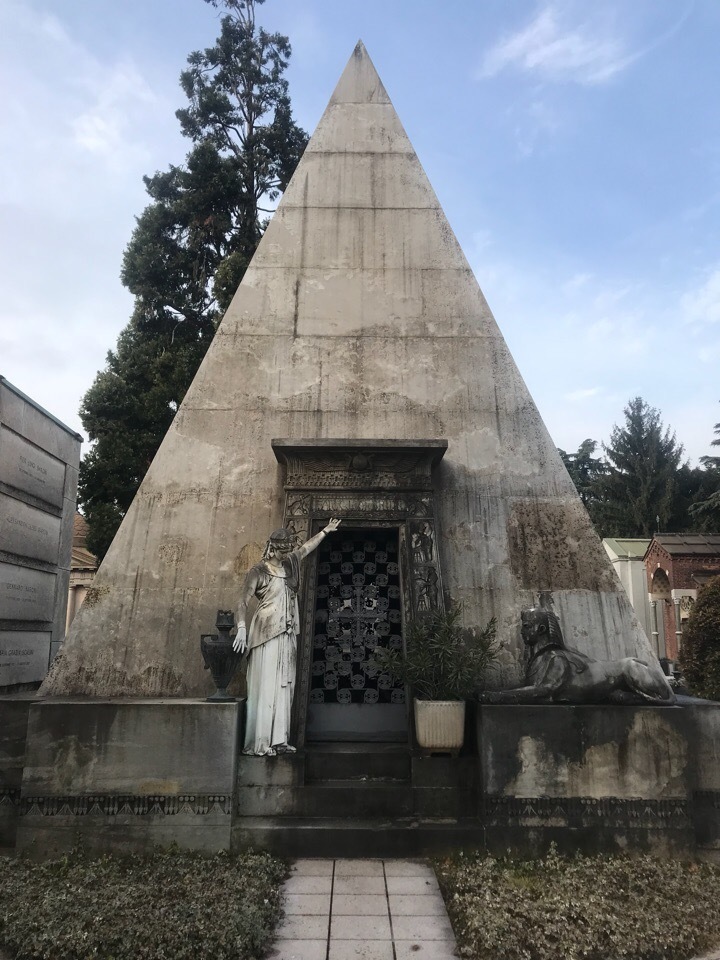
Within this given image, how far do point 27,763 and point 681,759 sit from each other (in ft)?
18.2

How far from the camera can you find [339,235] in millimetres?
8680

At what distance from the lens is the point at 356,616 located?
7211mm

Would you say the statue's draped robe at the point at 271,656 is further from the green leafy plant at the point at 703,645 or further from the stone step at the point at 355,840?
the green leafy plant at the point at 703,645

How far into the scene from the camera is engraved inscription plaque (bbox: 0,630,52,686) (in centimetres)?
719

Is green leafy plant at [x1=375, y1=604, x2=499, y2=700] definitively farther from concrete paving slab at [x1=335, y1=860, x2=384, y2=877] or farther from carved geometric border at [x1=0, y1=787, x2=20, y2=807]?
carved geometric border at [x1=0, y1=787, x2=20, y2=807]

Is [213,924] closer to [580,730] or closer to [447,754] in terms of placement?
[447,754]

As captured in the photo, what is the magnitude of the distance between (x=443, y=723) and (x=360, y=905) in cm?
163

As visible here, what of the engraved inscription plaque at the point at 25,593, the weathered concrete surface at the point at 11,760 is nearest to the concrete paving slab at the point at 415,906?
the weathered concrete surface at the point at 11,760

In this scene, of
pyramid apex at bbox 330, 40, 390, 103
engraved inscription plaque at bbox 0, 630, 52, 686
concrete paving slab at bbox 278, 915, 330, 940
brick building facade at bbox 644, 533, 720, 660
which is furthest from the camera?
brick building facade at bbox 644, 533, 720, 660

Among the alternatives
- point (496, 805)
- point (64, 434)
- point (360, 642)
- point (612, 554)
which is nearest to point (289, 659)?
point (360, 642)

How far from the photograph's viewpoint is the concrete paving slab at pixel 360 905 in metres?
4.55

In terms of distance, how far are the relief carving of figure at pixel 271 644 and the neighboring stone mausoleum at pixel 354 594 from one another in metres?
0.03

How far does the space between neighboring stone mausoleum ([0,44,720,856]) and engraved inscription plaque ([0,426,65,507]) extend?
4.42 ft

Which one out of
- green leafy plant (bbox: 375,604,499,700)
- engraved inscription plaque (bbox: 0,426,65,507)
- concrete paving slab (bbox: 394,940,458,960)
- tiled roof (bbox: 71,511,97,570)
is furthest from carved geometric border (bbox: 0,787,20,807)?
tiled roof (bbox: 71,511,97,570)
